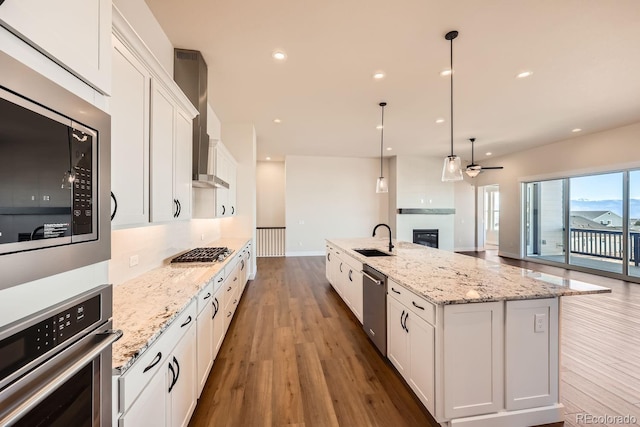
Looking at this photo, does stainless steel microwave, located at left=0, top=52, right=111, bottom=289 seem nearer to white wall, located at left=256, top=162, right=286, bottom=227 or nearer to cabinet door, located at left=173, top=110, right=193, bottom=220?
cabinet door, located at left=173, top=110, right=193, bottom=220

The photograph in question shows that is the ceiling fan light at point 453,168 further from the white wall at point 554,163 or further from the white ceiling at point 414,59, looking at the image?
the white wall at point 554,163

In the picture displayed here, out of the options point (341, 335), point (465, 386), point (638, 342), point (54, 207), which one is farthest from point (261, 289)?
point (638, 342)

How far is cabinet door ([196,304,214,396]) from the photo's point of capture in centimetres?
187

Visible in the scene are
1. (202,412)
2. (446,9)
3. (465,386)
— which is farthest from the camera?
(446,9)

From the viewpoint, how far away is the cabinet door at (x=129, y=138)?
1.32m

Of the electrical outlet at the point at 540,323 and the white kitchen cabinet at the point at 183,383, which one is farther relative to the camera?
the electrical outlet at the point at 540,323

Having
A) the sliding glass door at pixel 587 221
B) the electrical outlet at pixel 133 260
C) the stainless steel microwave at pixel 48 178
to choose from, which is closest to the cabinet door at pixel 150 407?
the stainless steel microwave at pixel 48 178

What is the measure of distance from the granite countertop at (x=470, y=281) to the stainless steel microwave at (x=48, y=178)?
5.71ft

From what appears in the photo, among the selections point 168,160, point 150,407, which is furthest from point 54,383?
point 168,160

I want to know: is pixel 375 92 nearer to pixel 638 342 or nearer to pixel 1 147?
pixel 1 147

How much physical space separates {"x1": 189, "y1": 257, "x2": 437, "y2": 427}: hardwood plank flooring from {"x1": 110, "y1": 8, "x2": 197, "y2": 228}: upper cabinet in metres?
1.47

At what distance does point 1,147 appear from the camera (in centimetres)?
53

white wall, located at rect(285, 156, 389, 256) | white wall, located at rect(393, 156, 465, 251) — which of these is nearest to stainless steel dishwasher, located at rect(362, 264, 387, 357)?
white wall, located at rect(285, 156, 389, 256)

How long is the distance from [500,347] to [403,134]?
5160 millimetres
